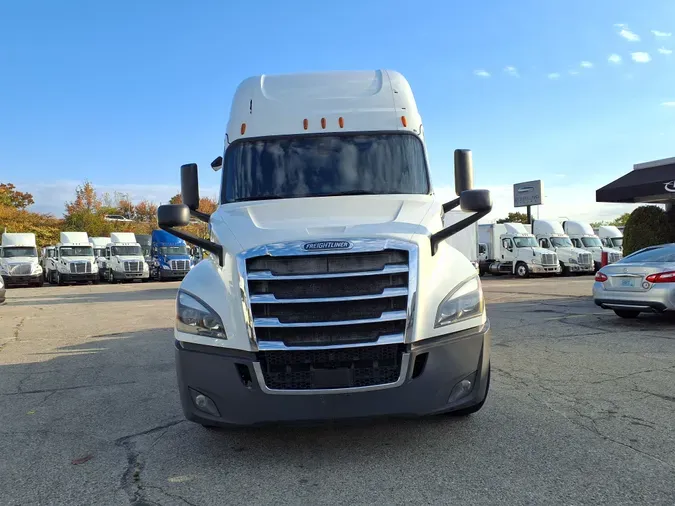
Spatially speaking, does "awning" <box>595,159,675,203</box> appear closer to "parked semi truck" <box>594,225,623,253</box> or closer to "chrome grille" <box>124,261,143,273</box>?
"parked semi truck" <box>594,225,623,253</box>

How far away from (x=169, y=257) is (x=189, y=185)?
28.9 m

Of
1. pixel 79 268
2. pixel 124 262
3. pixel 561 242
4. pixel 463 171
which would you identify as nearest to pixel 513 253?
pixel 561 242

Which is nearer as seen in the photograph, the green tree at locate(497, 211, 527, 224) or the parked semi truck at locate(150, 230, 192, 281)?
the parked semi truck at locate(150, 230, 192, 281)

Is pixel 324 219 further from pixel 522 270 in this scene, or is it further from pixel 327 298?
pixel 522 270

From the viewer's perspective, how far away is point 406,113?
5.88m

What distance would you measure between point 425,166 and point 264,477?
335 centimetres

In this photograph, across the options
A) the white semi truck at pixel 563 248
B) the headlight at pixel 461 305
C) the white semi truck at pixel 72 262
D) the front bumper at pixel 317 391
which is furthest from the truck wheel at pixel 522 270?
the front bumper at pixel 317 391

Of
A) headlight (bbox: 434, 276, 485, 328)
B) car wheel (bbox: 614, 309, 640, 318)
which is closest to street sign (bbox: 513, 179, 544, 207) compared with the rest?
car wheel (bbox: 614, 309, 640, 318)

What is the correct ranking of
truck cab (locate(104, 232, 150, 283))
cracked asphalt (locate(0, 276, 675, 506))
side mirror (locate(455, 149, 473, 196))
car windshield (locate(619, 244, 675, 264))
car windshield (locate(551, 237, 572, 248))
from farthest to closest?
truck cab (locate(104, 232, 150, 283)) → car windshield (locate(551, 237, 572, 248)) → car windshield (locate(619, 244, 675, 264)) → side mirror (locate(455, 149, 473, 196)) → cracked asphalt (locate(0, 276, 675, 506))

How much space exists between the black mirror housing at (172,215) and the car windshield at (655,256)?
28.1 feet

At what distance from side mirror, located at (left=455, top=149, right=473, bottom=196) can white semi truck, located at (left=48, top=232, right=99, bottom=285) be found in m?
30.7

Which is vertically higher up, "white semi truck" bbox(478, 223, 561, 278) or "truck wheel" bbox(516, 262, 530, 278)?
"white semi truck" bbox(478, 223, 561, 278)

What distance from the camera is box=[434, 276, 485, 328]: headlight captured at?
399 cm

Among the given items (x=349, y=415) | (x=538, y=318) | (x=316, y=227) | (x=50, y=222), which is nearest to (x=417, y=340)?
(x=349, y=415)
